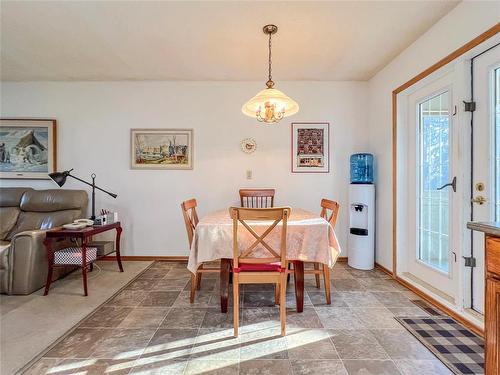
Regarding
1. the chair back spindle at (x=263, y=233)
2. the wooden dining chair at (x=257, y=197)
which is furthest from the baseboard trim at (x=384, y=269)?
the chair back spindle at (x=263, y=233)

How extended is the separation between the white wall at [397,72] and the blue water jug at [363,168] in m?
0.12

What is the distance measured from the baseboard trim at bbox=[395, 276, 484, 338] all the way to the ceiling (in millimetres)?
2518

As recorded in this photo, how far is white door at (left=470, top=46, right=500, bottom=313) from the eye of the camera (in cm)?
177

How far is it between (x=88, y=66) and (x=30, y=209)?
1.95 meters

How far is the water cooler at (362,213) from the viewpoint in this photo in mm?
3104

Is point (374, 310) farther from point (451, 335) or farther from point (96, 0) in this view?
point (96, 0)

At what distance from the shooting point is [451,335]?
1.77 metres

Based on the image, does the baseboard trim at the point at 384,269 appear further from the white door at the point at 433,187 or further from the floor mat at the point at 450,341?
the floor mat at the point at 450,341

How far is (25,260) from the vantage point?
2.37 m

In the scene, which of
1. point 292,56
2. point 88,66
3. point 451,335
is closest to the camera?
point 451,335

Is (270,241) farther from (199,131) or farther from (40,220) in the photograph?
(40,220)

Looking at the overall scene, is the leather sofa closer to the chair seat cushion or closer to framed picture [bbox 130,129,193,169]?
framed picture [bbox 130,129,193,169]

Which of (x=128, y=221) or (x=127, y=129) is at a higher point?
(x=127, y=129)

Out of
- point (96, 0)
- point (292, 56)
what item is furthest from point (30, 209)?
point (292, 56)
